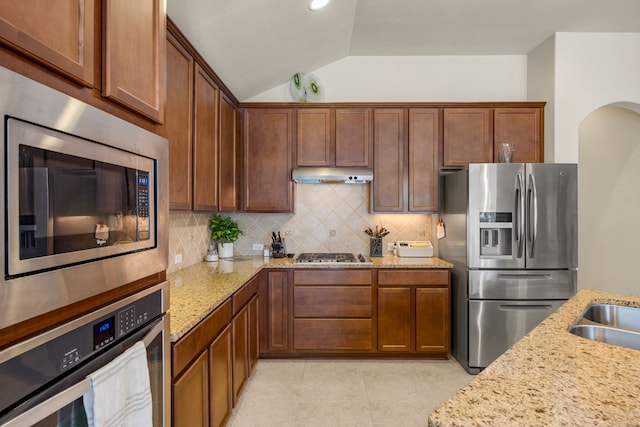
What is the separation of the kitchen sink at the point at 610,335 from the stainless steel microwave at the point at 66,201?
1.61m

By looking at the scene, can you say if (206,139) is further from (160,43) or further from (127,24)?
(127,24)

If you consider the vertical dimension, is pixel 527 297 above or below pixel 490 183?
below

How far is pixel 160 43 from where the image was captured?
1.15 metres

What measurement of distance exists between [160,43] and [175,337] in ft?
3.43

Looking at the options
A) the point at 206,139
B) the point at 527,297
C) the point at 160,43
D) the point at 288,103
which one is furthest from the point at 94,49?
the point at 527,297

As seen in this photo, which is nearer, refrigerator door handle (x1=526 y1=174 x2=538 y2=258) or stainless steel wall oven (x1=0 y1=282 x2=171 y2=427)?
stainless steel wall oven (x1=0 y1=282 x2=171 y2=427)

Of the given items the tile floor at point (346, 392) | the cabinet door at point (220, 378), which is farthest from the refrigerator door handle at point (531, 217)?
the cabinet door at point (220, 378)

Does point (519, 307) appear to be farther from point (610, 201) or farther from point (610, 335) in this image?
point (610, 201)

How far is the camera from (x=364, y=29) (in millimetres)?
3285

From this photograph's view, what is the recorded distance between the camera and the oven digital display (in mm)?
833

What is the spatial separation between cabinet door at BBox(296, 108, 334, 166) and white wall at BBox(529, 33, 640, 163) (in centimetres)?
215

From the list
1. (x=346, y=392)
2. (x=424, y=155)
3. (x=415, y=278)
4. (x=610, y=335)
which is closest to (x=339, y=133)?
(x=424, y=155)

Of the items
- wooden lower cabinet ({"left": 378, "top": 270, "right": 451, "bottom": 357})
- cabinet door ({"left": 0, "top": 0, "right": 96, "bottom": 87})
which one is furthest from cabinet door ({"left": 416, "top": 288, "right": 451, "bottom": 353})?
cabinet door ({"left": 0, "top": 0, "right": 96, "bottom": 87})

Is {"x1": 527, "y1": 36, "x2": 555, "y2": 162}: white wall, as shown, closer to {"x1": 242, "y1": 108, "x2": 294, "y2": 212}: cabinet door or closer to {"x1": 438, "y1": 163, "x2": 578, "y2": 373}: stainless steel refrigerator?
{"x1": 438, "y1": 163, "x2": 578, "y2": 373}: stainless steel refrigerator
